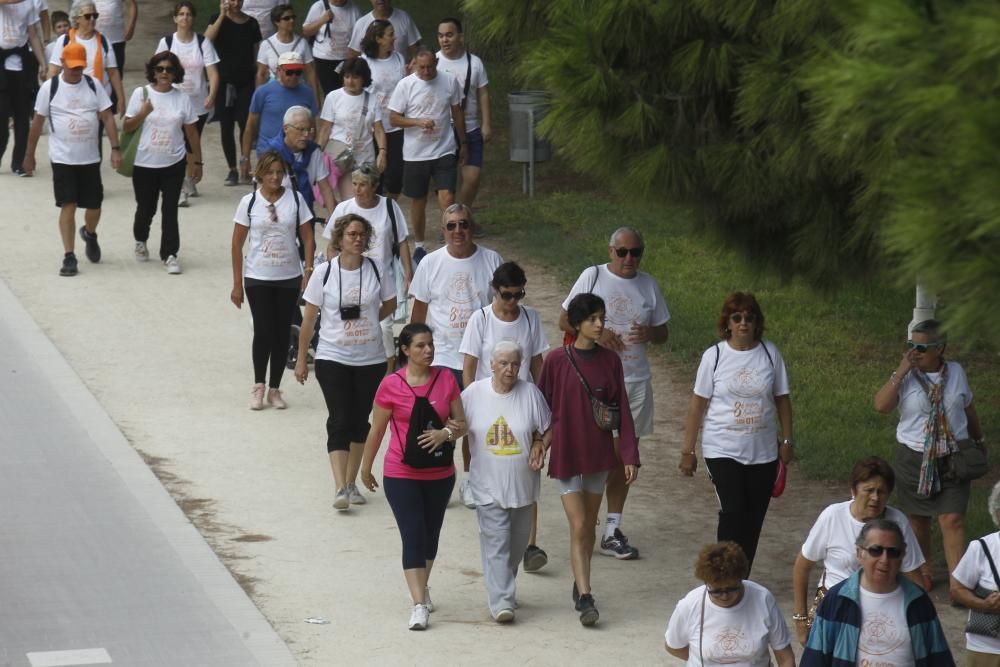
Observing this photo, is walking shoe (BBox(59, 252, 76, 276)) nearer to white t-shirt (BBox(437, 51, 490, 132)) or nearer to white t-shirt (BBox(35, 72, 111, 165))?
white t-shirt (BBox(35, 72, 111, 165))

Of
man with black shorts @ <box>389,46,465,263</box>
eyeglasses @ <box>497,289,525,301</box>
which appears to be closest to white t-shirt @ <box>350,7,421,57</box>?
man with black shorts @ <box>389,46,465,263</box>

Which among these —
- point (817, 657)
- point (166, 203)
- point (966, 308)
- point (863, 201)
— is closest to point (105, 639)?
point (817, 657)

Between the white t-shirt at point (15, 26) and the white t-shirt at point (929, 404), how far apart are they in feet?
37.3

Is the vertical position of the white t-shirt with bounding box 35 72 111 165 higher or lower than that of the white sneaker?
higher

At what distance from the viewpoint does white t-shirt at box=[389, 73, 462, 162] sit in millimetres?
14734

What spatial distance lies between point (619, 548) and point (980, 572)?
8.89 feet

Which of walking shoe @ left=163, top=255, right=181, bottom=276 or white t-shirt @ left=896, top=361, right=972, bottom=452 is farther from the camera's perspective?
walking shoe @ left=163, top=255, right=181, bottom=276

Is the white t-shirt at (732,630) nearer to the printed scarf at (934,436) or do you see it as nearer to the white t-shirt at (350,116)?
the printed scarf at (934,436)

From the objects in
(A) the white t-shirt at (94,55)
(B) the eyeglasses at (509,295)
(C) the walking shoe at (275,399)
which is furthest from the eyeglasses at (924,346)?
(A) the white t-shirt at (94,55)

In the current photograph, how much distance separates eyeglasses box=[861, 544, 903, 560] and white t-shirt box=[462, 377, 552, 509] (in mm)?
2316

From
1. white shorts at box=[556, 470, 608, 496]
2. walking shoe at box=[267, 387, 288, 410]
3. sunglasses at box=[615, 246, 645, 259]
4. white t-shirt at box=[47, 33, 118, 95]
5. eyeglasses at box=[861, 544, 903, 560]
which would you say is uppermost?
white t-shirt at box=[47, 33, 118, 95]

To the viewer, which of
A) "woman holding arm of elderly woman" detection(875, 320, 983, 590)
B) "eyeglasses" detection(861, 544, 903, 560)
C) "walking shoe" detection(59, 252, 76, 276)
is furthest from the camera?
"walking shoe" detection(59, 252, 76, 276)

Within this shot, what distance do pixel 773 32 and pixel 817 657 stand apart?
2.52 metres

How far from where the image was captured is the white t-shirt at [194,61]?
17.0 metres
